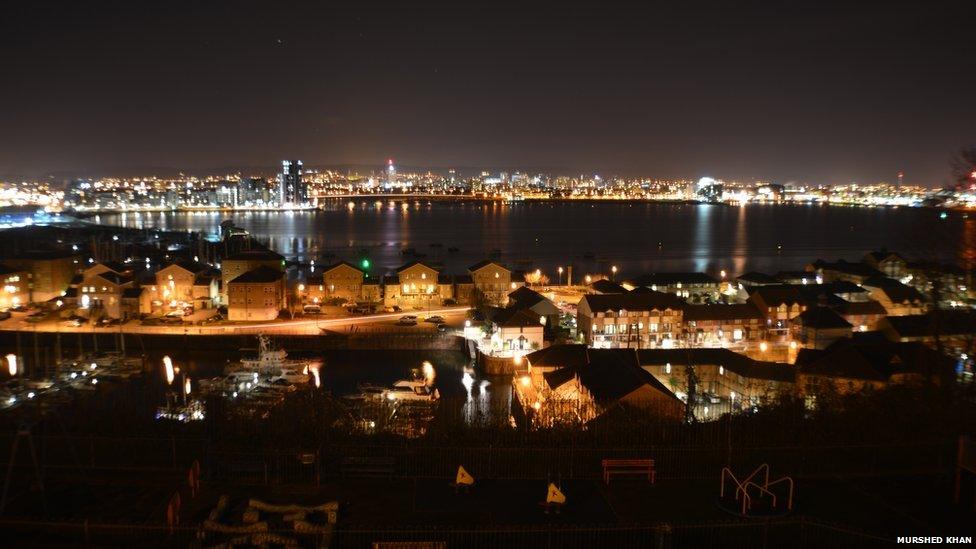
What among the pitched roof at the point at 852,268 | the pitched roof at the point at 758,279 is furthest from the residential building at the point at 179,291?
the pitched roof at the point at 852,268

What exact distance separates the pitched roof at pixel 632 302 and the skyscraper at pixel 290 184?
58809mm

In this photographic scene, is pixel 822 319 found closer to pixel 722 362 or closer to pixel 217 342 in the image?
pixel 722 362

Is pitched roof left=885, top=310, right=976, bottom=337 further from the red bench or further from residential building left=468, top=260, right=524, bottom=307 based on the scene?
residential building left=468, top=260, right=524, bottom=307

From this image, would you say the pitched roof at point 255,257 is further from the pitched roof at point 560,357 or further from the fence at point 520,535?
the fence at point 520,535

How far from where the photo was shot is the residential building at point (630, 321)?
9047 millimetres

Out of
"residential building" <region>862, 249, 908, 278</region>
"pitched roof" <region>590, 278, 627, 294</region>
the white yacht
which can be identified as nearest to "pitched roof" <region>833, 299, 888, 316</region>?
"pitched roof" <region>590, 278, 627, 294</region>

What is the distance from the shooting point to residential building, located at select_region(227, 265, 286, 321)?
1067cm

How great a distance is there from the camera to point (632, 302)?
9.26 metres

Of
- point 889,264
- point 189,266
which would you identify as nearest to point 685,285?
point 889,264

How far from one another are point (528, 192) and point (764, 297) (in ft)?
234

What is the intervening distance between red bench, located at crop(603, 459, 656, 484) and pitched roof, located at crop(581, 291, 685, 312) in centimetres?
561

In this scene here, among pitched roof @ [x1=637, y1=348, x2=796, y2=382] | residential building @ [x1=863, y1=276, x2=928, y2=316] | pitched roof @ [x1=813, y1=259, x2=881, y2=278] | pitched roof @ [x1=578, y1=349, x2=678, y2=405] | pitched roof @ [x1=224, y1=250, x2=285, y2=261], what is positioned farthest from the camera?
pitched roof @ [x1=813, y1=259, x2=881, y2=278]

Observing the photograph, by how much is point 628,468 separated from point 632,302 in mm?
5955

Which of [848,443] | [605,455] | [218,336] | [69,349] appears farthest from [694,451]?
[69,349]
